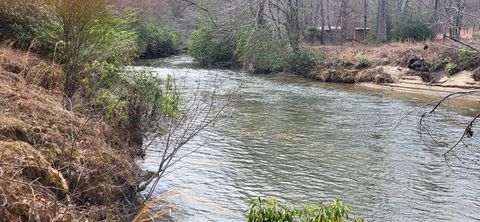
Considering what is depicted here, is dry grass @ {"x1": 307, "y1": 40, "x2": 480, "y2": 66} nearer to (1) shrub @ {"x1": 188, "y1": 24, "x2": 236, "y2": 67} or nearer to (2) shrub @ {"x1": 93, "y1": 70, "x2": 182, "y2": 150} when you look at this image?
(1) shrub @ {"x1": 188, "y1": 24, "x2": 236, "y2": 67}

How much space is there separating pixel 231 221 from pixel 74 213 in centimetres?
296

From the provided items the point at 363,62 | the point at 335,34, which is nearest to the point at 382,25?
the point at 335,34

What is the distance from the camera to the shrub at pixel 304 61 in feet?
106

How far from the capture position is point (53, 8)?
10.4 m

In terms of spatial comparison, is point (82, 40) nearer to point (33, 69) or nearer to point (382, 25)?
point (33, 69)

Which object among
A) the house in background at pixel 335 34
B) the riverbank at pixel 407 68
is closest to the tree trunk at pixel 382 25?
the house in background at pixel 335 34

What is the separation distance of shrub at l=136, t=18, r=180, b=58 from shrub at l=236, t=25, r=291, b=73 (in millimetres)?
10825

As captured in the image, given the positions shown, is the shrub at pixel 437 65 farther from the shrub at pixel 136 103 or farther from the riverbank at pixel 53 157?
the riverbank at pixel 53 157

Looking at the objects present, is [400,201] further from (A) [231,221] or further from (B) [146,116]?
(B) [146,116]

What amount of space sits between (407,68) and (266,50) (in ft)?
32.1

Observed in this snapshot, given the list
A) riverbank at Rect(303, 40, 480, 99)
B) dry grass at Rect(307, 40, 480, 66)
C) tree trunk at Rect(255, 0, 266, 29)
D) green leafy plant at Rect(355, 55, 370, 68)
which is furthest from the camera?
tree trunk at Rect(255, 0, 266, 29)

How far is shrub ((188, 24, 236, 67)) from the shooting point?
37812 mm

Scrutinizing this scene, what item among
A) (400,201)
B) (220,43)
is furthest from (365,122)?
(220,43)

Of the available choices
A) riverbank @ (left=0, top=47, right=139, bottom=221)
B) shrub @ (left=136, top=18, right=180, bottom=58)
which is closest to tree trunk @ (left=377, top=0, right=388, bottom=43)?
shrub @ (left=136, top=18, right=180, bottom=58)
